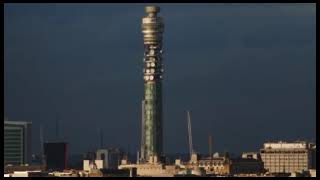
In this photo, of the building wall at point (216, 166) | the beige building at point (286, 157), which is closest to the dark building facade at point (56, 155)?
the building wall at point (216, 166)

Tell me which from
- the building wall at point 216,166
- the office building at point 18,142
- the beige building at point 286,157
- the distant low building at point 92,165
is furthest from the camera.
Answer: the office building at point 18,142

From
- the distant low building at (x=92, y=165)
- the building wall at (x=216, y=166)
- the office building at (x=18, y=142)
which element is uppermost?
the office building at (x=18, y=142)

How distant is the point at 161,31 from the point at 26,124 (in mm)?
12836

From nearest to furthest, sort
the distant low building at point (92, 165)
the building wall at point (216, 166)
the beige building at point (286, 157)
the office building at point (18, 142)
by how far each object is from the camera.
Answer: the building wall at point (216, 166)
the distant low building at point (92, 165)
the beige building at point (286, 157)
the office building at point (18, 142)

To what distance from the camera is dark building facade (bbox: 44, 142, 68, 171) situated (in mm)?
112688

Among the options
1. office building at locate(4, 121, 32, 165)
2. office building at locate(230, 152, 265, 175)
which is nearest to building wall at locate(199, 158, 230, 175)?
office building at locate(230, 152, 265, 175)

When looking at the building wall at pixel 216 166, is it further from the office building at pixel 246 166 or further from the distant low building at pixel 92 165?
the distant low building at pixel 92 165

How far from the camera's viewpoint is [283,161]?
117125mm

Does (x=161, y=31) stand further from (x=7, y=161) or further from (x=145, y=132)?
(x=7, y=161)

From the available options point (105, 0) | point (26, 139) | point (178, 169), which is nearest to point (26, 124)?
point (26, 139)

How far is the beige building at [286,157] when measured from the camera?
115 m

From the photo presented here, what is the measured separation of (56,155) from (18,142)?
3.28m

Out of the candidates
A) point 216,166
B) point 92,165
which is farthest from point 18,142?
point 216,166

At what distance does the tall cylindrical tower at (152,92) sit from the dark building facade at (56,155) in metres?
6.19
